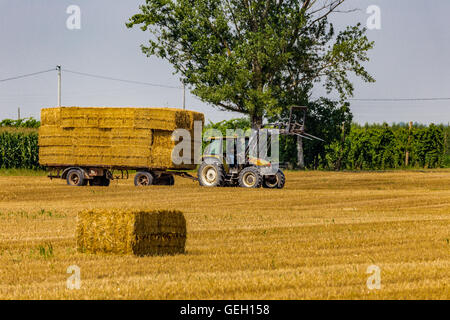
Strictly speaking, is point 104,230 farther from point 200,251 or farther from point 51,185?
point 51,185

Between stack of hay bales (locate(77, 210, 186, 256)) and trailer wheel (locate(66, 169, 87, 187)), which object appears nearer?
stack of hay bales (locate(77, 210, 186, 256))

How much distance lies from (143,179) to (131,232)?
20.3m

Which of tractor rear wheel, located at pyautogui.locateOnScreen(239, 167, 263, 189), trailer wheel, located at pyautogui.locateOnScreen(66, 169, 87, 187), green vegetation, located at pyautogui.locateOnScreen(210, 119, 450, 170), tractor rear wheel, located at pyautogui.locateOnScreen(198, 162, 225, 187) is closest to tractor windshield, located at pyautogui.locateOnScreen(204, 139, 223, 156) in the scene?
tractor rear wheel, located at pyautogui.locateOnScreen(198, 162, 225, 187)

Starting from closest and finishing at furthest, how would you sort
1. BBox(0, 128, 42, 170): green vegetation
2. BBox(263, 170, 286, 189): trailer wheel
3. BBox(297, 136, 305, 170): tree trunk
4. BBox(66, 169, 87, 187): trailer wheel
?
BBox(263, 170, 286, 189): trailer wheel → BBox(66, 169, 87, 187): trailer wheel → BBox(0, 128, 42, 170): green vegetation → BBox(297, 136, 305, 170): tree trunk

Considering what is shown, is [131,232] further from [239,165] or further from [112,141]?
[112,141]

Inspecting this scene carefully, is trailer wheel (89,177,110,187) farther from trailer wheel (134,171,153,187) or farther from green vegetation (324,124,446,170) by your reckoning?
green vegetation (324,124,446,170)

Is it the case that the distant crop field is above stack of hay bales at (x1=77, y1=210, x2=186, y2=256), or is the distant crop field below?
below

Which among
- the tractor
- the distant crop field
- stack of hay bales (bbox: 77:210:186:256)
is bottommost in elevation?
the distant crop field

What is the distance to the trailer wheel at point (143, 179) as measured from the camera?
31594mm

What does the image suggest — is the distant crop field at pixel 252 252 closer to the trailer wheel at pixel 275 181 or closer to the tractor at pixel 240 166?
the tractor at pixel 240 166

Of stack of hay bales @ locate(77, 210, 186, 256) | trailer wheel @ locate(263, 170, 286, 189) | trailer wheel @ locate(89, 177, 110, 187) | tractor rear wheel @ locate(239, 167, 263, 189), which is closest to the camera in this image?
stack of hay bales @ locate(77, 210, 186, 256)

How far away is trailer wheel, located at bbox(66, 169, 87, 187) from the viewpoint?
32.1 meters

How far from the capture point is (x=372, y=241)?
14.6 m
